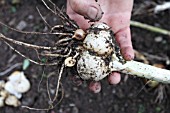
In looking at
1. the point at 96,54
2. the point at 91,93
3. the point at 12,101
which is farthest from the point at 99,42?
the point at 12,101

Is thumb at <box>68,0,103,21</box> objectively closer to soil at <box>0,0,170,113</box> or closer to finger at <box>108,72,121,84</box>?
finger at <box>108,72,121,84</box>

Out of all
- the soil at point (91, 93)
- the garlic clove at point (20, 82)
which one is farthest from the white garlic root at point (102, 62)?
the garlic clove at point (20, 82)

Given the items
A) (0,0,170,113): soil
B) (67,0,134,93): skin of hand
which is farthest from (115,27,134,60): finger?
(0,0,170,113): soil

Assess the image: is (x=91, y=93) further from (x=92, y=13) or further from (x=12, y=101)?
(x=92, y=13)

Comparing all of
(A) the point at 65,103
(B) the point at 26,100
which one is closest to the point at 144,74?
(A) the point at 65,103

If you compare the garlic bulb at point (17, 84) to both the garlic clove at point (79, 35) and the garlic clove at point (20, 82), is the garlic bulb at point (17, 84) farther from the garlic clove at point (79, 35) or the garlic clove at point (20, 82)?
the garlic clove at point (79, 35)
